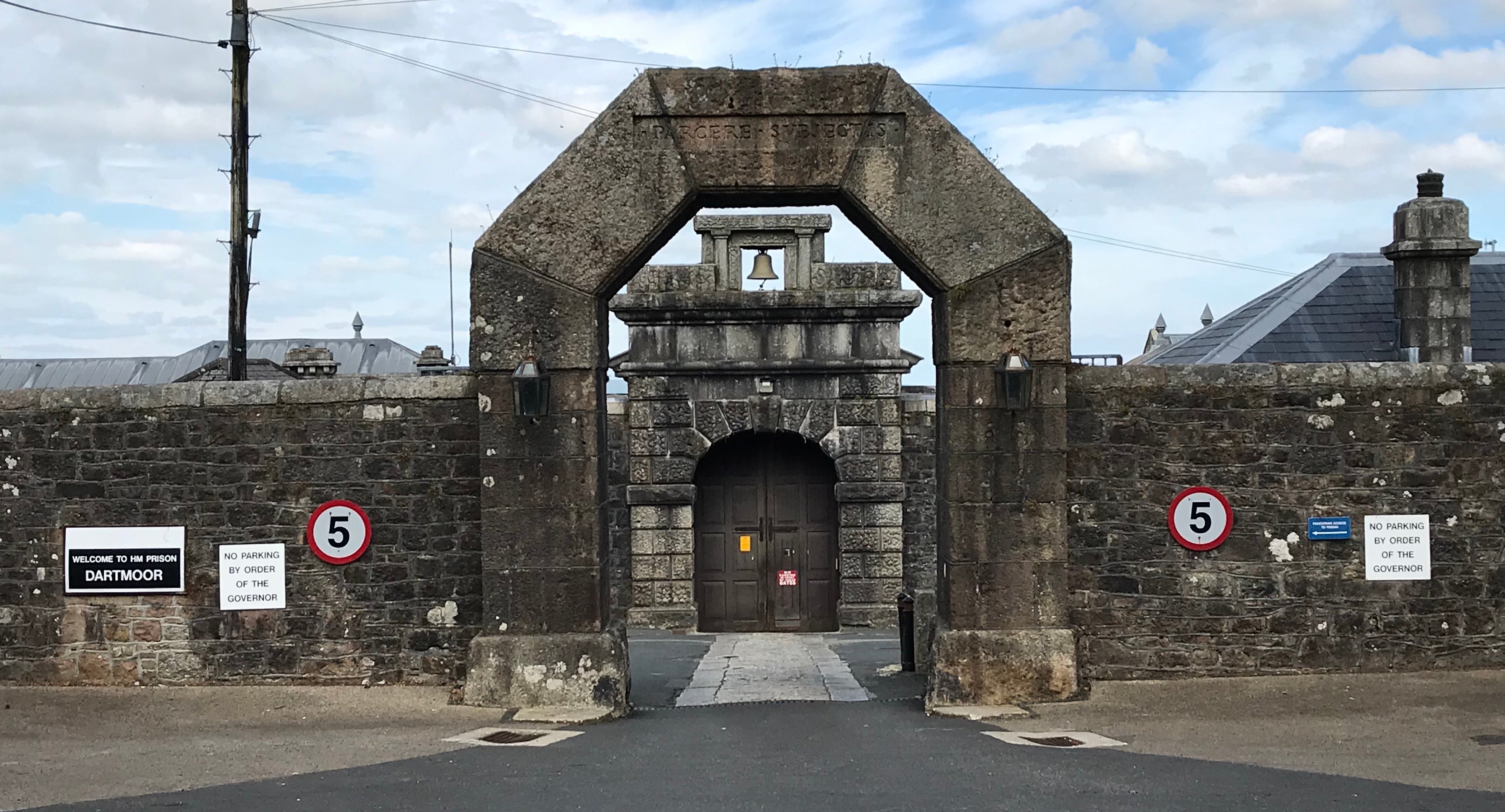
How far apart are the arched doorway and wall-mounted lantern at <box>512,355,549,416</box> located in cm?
847

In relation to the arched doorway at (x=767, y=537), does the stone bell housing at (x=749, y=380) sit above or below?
above

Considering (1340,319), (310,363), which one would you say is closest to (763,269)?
(1340,319)

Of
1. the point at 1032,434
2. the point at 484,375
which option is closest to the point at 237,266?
the point at 484,375

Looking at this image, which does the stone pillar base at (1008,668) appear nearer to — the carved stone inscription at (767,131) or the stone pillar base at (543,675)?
the stone pillar base at (543,675)

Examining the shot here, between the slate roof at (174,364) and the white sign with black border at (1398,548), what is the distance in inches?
1126

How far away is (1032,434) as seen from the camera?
930 centimetres

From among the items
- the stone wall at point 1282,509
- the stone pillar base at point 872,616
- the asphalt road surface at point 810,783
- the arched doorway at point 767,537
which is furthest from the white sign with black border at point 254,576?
the stone pillar base at point 872,616

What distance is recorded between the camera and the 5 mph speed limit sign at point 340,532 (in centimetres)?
967

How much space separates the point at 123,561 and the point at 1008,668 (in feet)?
20.5

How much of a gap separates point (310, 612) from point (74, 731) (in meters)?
1.68

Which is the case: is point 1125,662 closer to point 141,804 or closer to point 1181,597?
point 1181,597

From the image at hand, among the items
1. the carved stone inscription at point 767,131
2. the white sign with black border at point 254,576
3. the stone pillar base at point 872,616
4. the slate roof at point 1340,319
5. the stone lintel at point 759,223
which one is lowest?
the stone pillar base at point 872,616

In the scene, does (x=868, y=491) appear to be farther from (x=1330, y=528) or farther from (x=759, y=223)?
(x=1330, y=528)

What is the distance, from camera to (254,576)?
972cm
